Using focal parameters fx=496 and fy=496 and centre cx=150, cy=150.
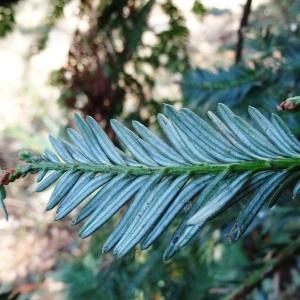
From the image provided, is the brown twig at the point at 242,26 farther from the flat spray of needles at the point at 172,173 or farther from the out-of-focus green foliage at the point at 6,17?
the flat spray of needles at the point at 172,173

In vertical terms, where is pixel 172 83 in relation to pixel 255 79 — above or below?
above

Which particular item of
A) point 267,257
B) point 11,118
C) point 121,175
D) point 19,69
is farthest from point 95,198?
point 19,69

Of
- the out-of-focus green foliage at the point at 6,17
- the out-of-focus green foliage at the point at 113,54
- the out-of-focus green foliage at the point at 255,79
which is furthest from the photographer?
the out-of-focus green foliage at the point at 113,54

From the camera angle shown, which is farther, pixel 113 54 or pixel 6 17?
pixel 113 54

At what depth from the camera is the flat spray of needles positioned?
0.43m

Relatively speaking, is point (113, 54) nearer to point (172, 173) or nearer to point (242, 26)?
point (242, 26)

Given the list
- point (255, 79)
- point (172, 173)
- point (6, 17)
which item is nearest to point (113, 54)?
point (6, 17)

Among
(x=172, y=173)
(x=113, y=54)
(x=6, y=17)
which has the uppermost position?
(x=6, y=17)

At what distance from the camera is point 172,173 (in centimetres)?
46

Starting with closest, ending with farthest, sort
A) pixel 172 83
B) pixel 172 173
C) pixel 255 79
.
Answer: pixel 172 173
pixel 255 79
pixel 172 83

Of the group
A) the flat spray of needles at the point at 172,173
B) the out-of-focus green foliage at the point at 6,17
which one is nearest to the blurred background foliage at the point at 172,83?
the out-of-focus green foliage at the point at 6,17

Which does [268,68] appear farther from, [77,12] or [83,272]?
[83,272]

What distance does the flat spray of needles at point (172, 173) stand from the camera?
431 mm

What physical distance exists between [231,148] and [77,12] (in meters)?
0.85
